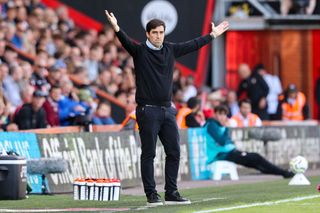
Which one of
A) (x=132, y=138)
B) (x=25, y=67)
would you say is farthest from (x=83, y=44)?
(x=132, y=138)

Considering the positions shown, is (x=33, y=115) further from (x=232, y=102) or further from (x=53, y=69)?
(x=232, y=102)

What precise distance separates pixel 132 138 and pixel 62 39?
18.5ft

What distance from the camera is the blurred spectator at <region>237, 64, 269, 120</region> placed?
2950 cm

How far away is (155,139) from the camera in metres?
15.1

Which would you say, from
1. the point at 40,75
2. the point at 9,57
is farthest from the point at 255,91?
the point at 9,57

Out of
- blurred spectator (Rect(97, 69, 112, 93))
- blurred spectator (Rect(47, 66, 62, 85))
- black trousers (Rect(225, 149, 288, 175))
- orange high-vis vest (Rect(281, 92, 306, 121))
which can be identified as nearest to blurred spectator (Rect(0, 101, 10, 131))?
blurred spectator (Rect(47, 66, 62, 85))

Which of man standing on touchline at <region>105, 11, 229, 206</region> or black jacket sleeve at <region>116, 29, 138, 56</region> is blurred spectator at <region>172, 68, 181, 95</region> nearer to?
man standing on touchline at <region>105, 11, 229, 206</region>

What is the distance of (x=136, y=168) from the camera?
70.2 ft

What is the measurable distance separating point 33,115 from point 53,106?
1.31m

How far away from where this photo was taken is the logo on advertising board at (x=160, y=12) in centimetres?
3216

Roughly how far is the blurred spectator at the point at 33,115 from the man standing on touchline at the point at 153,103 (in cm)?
626

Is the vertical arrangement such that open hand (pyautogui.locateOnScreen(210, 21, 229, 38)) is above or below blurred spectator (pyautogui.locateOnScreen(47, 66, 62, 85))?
below

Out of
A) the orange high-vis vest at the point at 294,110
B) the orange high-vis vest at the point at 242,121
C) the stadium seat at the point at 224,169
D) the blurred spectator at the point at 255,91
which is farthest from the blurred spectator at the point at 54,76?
the orange high-vis vest at the point at 294,110

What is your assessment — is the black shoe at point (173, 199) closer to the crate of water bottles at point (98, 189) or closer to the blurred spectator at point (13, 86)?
the crate of water bottles at point (98, 189)
